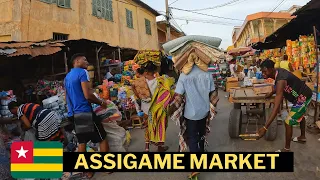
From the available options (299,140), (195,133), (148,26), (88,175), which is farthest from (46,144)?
(148,26)

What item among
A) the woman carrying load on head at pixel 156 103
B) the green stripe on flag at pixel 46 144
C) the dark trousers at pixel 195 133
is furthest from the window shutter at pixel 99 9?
the dark trousers at pixel 195 133

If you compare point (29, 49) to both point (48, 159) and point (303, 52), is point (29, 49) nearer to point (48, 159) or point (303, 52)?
point (48, 159)

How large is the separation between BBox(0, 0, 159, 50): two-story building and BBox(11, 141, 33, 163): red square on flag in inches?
305

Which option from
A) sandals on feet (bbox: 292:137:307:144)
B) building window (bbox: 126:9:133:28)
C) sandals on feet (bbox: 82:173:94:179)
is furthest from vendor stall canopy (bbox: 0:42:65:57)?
building window (bbox: 126:9:133:28)

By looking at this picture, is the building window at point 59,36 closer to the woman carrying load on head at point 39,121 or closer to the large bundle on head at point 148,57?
the large bundle on head at point 148,57

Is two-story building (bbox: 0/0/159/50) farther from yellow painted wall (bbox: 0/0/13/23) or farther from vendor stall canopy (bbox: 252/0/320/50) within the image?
vendor stall canopy (bbox: 252/0/320/50)

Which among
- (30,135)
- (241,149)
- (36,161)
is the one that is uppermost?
(30,135)

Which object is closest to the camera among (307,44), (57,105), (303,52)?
(57,105)

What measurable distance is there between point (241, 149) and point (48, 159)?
136 inches

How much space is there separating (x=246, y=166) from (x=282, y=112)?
485 centimetres

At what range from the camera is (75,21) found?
12734 mm

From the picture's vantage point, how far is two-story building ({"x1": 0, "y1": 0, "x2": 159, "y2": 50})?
996cm

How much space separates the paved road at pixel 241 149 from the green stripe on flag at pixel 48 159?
2.60 ft

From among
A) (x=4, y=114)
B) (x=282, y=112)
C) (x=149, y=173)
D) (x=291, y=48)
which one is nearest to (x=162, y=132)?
(x=149, y=173)
